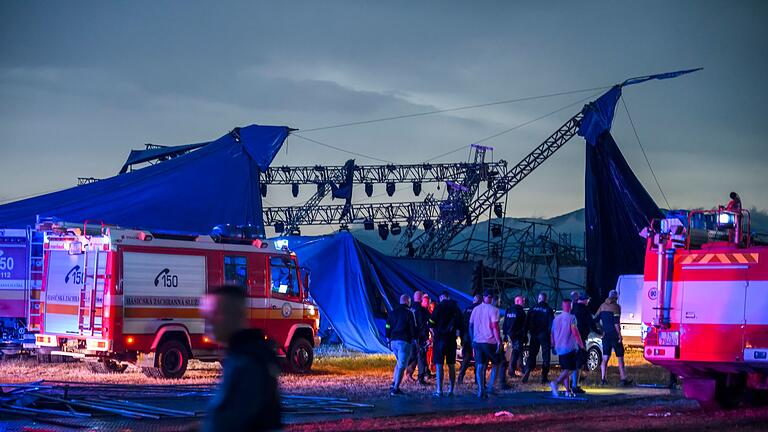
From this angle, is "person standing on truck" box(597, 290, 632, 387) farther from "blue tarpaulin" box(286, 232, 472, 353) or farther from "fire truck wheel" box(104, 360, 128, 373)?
"fire truck wheel" box(104, 360, 128, 373)

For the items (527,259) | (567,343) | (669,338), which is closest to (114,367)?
(567,343)

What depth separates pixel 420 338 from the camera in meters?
20.6

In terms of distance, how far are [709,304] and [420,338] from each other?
708cm

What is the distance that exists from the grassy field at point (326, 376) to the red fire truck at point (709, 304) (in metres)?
4.94

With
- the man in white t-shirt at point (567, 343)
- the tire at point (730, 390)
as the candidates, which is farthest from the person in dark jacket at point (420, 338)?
→ the tire at point (730, 390)

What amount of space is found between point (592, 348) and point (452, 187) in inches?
1187

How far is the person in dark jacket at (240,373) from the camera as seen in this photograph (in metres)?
5.00

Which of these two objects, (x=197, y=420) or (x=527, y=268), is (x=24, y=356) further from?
(x=527, y=268)

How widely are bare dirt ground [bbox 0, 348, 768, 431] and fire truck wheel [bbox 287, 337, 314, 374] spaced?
31cm

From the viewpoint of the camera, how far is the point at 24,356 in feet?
78.5

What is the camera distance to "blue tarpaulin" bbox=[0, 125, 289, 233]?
89.0 ft

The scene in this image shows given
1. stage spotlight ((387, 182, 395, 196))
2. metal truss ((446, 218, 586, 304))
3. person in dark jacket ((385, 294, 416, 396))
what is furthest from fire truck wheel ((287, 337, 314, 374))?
stage spotlight ((387, 182, 395, 196))

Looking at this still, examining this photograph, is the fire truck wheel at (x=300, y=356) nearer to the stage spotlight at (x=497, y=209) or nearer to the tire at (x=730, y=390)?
the tire at (x=730, y=390)

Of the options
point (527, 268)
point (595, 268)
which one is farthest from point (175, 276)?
point (527, 268)
